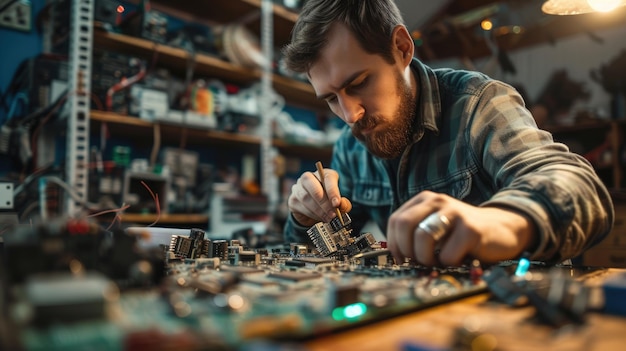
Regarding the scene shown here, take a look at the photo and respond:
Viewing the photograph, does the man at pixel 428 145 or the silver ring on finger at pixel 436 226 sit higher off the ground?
the man at pixel 428 145

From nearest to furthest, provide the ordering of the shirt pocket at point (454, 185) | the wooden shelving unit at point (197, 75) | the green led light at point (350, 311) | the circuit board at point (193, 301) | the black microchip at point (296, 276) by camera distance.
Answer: the circuit board at point (193, 301), the green led light at point (350, 311), the black microchip at point (296, 276), the shirt pocket at point (454, 185), the wooden shelving unit at point (197, 75)

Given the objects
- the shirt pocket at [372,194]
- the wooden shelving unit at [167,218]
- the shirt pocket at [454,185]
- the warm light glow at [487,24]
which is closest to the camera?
the shirt pocket at [454,185]

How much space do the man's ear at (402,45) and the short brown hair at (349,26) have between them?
0.02 metres

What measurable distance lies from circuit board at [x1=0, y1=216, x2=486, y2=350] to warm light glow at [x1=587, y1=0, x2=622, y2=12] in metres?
1.16

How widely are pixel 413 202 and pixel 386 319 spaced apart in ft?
0.86

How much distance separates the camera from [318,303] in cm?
45

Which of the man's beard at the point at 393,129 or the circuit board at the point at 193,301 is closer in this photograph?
the circuit board at the point at 193,301

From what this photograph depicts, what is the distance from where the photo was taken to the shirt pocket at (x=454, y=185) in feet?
4.27

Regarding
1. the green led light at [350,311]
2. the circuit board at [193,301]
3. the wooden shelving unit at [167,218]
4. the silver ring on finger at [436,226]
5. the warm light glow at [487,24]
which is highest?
the warm light glow at [487,24]

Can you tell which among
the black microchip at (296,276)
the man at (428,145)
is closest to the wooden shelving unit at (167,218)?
the man at (428,145)

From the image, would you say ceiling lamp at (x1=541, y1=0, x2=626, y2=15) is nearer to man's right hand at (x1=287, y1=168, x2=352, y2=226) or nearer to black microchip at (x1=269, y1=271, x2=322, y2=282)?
man's right hand at (x1=287, y1=168, x2=352, y2=226)

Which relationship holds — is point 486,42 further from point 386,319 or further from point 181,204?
point 386,319

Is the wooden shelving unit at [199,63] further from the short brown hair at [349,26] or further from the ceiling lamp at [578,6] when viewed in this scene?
the ceiling lamp at [578,6]

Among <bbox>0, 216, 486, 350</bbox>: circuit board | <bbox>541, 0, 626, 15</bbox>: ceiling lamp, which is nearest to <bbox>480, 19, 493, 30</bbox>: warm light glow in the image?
<bbox>541, 0, 626, 15</bbox>: ceiling lamp
